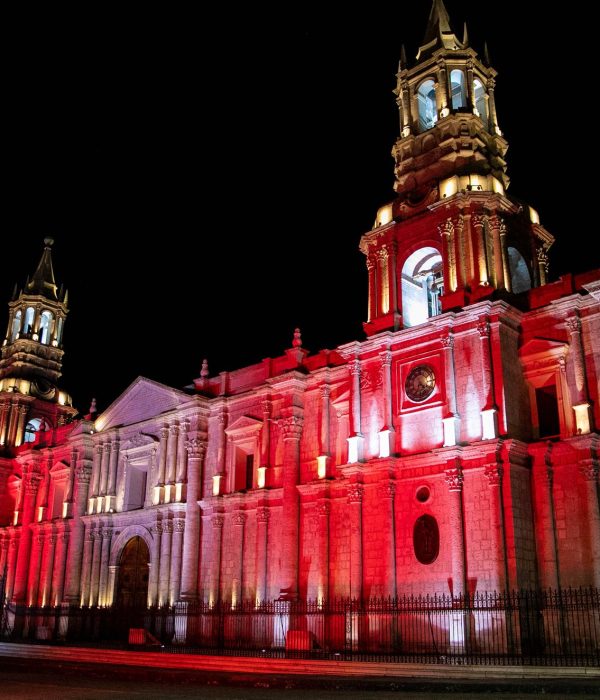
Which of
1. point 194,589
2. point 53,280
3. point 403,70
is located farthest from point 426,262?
point 53,280

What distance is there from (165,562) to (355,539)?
36.4 feet

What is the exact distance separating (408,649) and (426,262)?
14229 millimetres

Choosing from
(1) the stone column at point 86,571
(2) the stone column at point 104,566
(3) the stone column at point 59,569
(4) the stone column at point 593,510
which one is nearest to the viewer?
(4) the stone column at point 593,510

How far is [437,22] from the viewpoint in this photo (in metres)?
32.0

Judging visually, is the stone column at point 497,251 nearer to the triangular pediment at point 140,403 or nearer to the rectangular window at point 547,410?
the rectangular window at point 547,410

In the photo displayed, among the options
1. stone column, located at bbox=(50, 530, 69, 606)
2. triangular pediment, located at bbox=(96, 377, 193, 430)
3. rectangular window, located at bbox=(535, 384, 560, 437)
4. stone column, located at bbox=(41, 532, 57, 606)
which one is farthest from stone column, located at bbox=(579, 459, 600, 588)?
stone column, located at bbox=(41, 532, 57, 606)

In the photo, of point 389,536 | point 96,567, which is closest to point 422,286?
point 389,536

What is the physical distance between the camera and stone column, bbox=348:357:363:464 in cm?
2650

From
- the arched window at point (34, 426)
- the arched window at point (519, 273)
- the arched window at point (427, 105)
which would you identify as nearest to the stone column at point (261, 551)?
the arched window at point (519, 273)

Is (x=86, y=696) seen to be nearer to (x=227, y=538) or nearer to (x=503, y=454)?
(x=503, y=454)

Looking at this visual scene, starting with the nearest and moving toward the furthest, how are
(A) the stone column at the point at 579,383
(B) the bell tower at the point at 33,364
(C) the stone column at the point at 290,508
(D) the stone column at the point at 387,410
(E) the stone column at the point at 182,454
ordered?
(A) the stone column at the point at 579,383, (D) the stone column at the point at 387,410, (C) the stone column at the point at 290,508, (E) the stone column at the point at 182,454, (B) the bell tower at the point at 33,364

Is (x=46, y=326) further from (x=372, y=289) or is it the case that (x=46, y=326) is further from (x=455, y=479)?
(x=455, y=479)

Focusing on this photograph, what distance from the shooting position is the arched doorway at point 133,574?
1369 inches

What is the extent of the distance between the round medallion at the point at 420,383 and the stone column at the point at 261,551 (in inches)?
327
